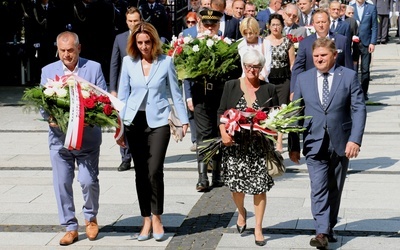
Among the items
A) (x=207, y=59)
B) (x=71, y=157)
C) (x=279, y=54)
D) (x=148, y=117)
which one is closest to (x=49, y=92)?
(x=71, y=157)

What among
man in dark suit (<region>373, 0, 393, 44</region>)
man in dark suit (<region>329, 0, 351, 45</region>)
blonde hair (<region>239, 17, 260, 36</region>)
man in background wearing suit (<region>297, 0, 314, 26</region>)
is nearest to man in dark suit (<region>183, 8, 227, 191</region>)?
blonde hair (<region>239, 17, 260, 36</region>)

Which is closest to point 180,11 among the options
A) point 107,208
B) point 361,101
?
point 107,208

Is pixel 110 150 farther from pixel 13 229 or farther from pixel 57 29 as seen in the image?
pixel 57 29

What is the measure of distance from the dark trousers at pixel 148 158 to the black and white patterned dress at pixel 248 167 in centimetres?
63

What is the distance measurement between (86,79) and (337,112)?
7.45 ft

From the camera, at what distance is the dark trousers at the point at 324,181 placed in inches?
350

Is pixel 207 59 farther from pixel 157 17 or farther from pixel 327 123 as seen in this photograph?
pixel 157 17

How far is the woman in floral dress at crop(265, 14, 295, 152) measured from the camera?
13406 millimetres

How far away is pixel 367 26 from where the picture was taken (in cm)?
2000

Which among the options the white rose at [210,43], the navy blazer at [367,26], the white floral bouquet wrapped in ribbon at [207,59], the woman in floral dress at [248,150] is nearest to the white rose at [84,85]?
the woman in floral dress at [248,150]

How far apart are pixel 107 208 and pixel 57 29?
11.1m

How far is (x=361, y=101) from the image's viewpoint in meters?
8.87

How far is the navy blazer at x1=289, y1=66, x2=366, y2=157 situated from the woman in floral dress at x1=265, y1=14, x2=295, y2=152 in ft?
14.4

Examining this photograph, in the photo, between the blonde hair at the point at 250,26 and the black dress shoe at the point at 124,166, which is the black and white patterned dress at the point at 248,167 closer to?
the blonde hair at the point at 250,26
